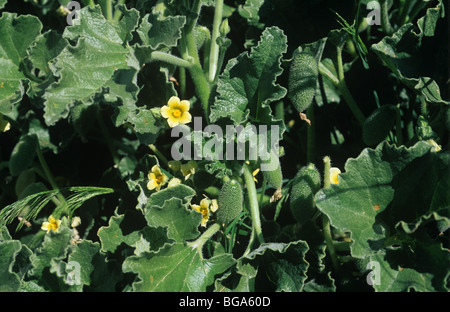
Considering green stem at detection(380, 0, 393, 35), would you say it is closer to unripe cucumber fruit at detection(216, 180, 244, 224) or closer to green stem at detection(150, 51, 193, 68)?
green stem at detection(150, 51, 193, 68)

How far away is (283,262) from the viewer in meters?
1.81

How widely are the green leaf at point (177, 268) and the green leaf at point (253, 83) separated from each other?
1.68 feet

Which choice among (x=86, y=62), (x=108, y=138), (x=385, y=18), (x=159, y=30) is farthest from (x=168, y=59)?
(x=385, y=18)

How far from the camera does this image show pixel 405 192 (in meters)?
1.78

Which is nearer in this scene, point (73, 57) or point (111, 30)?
point (73, 57)

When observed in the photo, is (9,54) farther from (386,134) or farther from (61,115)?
(386,134)

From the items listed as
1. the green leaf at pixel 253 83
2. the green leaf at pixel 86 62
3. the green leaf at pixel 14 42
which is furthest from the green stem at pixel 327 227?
the green leaf at pixel 14 42

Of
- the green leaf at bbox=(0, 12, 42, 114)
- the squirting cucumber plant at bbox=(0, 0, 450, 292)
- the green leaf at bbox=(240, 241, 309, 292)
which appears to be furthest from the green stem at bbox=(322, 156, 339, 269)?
the green leaf at bbox=(0, 12, 42, 114)

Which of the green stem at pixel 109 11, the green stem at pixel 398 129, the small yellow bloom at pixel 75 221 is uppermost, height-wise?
the green stem at pixel 109 11

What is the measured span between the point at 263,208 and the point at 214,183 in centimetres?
25

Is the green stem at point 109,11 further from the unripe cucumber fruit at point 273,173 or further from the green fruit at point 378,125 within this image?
the green fruit at point 378,125

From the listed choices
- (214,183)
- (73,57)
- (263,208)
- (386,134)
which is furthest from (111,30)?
(386,134)

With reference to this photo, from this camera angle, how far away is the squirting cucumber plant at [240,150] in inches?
69.6

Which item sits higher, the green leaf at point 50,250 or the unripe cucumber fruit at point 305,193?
the unripe cucumber fruit at point 305,193
